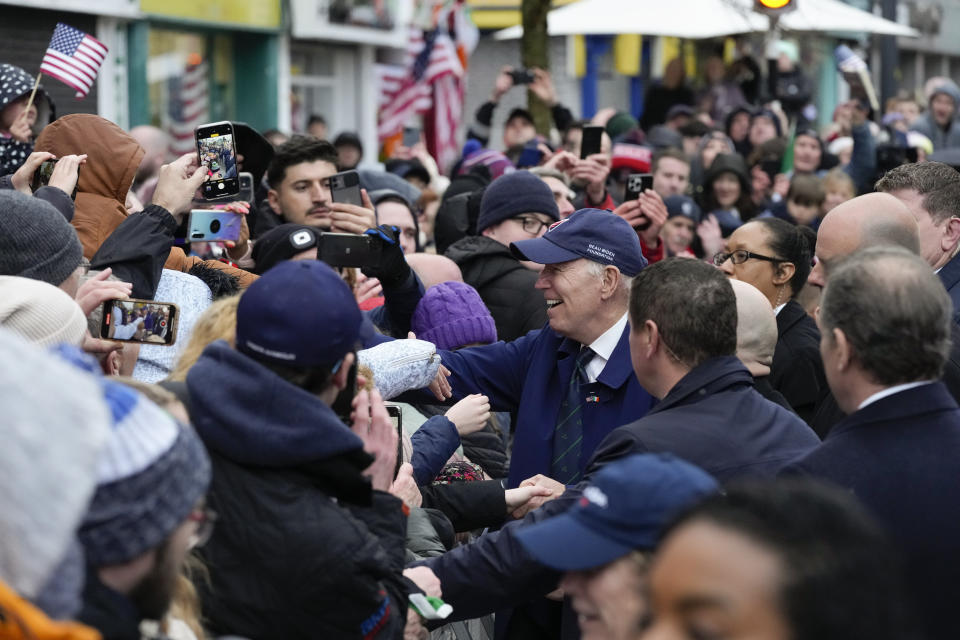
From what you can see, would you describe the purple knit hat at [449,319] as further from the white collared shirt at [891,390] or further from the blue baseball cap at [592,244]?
the white collared shirt at [891,390]

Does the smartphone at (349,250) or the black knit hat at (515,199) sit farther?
the black knit hat at (515,199)

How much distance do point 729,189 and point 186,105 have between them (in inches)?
261

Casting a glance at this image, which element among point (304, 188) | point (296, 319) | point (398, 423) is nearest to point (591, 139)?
point (304, 188)

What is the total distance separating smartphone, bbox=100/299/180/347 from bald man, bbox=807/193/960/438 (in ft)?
7.68

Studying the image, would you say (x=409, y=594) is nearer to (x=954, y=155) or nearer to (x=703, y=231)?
(x=703, y=231)

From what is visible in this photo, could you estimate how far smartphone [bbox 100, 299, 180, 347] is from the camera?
145 inches

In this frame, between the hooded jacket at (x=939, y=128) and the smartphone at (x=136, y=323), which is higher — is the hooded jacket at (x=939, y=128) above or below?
above

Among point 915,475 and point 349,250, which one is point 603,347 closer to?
point 349,250

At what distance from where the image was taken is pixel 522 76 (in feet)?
36.6

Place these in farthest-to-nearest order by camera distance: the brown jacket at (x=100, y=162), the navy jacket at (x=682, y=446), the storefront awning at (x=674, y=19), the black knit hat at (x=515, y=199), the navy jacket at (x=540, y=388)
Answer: the storefront awning at (x=674, y=19), the black knit hat at (x=515, y=199), the brown jacket at (x=100, y=162), the navy jacket at (x=540, y=388), the navy jacket at (x=682, y=446)

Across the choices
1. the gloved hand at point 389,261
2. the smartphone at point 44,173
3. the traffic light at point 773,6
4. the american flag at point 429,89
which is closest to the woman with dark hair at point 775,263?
the gloved hand at point 389,261

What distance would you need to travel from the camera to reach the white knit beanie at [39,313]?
312 cm

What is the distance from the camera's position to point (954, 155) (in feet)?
32.5

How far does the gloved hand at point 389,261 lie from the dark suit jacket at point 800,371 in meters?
1.61
